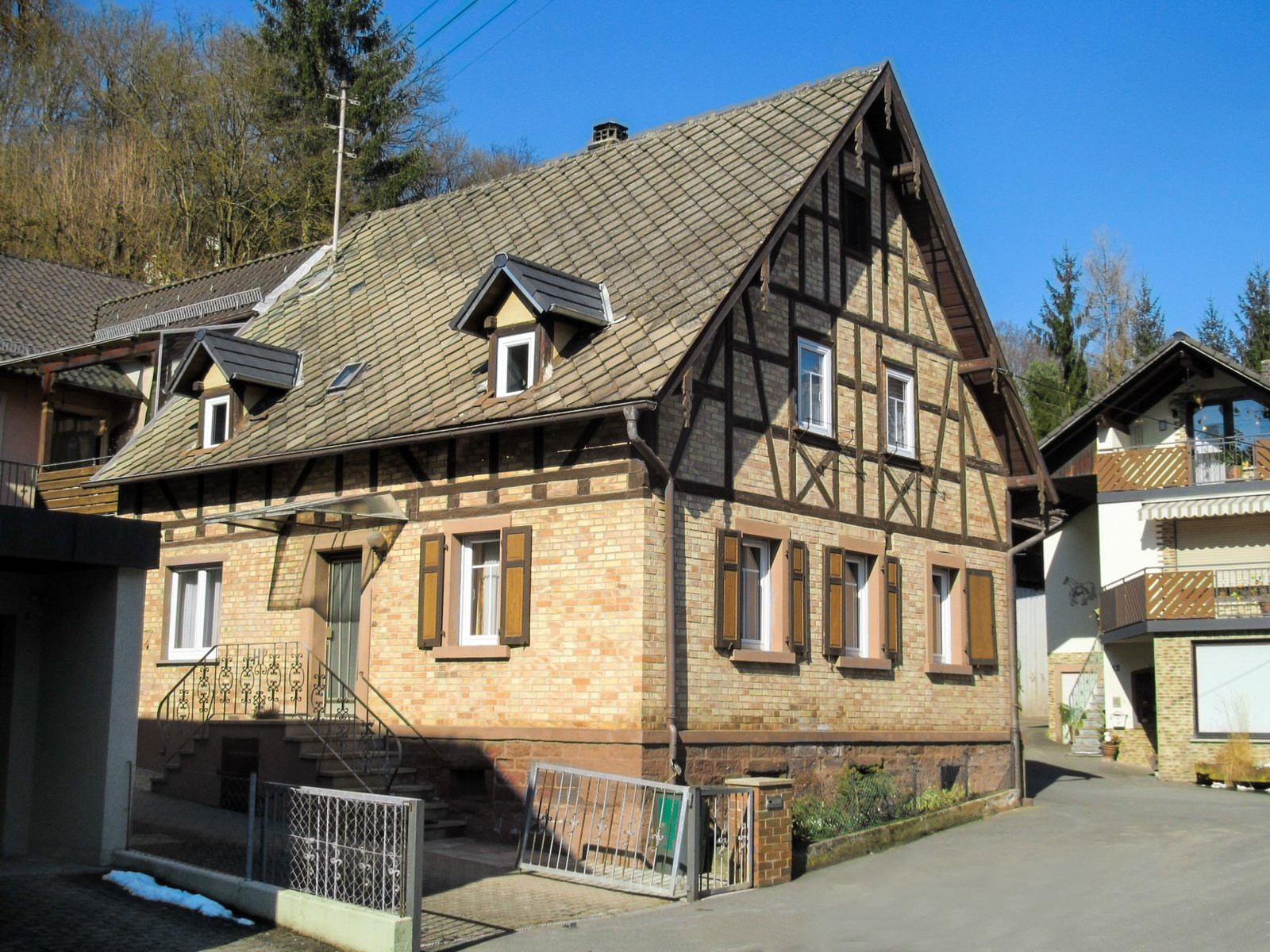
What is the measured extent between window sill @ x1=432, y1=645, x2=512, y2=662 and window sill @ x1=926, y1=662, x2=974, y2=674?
687cm

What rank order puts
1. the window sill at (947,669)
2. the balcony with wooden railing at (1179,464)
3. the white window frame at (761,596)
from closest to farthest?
the white window frame at (761,596), the window sill at (947,669), the balcony with wooden railing at (1179,464)

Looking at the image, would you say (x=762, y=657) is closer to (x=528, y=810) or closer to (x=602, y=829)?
(x=602, y=829)

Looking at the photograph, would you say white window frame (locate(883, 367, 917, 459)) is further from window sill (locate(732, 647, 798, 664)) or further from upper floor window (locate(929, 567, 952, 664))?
window sill (locate(732, 647, 798, 664))

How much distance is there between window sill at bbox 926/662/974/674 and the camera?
2039 cm

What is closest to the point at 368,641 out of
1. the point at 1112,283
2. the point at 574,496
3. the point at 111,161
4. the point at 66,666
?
the point at 574,496

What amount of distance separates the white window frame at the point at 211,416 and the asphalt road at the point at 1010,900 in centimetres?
1081

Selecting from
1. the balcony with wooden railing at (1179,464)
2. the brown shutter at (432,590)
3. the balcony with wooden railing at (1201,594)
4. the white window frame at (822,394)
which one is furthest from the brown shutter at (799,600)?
the balcony with wooden railing at (1179,464)

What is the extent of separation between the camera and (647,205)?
19.7m

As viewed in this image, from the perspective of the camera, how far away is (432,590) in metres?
17.3

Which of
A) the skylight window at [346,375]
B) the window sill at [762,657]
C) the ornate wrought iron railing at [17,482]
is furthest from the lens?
the ornate wrought iron railing at [17,482]

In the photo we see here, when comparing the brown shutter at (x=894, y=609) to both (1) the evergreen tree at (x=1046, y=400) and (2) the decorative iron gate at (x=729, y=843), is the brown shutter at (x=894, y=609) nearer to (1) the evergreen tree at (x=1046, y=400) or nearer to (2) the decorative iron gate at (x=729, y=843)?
(2) the decorative iron gate at (x=729, y=843)

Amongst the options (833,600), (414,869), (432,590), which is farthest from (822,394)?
(414,869)

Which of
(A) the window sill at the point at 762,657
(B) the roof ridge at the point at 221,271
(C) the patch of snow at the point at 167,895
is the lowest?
(C) the patch of snow at the point at 167,895

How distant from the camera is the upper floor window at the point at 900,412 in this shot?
20609mm
